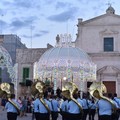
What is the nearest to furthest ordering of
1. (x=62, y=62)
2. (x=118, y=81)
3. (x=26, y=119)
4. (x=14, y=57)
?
(x=26, y=119) < (x=62, y=62) < (x=118, y=81) < (x=14, y=57)

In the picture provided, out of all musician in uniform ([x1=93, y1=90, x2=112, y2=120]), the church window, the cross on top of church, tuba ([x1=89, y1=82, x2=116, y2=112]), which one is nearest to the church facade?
the church window

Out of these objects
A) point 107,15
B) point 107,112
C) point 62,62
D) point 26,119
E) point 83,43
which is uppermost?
point 107,15

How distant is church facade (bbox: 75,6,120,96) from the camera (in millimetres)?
36344

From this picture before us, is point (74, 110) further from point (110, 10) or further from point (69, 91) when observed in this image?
point (110, 10)

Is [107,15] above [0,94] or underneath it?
above

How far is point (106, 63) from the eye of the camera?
36500 mm

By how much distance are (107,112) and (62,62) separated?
13657 millimetres

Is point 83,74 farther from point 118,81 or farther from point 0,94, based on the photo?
point 0,94

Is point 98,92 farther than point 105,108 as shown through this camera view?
Yes

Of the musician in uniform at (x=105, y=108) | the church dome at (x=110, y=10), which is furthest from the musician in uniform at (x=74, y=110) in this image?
the church dome at (x=110, y=10)

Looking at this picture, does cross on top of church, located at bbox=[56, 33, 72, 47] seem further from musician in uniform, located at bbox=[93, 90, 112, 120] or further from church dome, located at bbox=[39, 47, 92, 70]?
musician in uniform, located at bbox=[93, 90, 112, 120]

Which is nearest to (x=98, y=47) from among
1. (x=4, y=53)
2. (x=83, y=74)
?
(x=83, y=74)

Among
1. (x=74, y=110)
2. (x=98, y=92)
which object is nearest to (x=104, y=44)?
(x=98, y=92)

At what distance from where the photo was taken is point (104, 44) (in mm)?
37406
